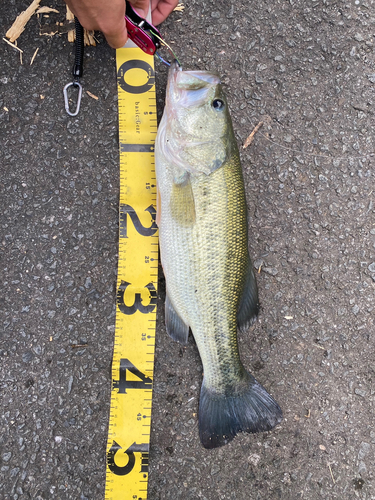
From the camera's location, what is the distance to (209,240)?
2244 millimetres

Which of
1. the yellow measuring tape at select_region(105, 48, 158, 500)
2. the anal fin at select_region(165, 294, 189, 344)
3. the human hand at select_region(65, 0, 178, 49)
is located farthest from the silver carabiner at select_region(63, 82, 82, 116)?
the anal fin at select_region(165, 294, 189, 344)

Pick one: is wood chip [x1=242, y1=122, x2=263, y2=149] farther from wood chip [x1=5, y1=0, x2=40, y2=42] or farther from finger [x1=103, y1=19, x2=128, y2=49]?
wood chip [x1=5, y1=0, x2=40, y2=42]

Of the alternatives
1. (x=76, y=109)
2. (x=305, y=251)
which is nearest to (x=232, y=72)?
(x=76, y=109)

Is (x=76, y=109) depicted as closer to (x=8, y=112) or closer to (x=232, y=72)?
(x=8, y=112)

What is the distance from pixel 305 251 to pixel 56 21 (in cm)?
261

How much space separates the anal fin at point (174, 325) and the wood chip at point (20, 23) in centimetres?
230

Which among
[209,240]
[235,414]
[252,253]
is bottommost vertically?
[235,414]

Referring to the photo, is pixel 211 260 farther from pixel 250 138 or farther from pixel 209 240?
pixel 250 138

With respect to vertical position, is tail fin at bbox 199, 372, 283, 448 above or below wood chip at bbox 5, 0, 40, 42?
below

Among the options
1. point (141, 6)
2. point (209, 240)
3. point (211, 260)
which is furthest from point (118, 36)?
point (211, 260)

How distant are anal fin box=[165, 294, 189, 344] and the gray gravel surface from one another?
120mm

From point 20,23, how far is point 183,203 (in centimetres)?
191

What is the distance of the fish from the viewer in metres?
2.26

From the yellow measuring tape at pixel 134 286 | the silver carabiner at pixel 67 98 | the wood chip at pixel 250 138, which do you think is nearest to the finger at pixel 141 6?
the yellow measuring tape at pixel 134 286
